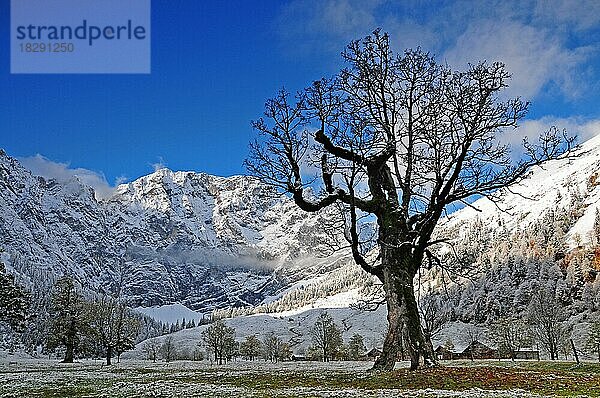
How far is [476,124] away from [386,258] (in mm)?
7123

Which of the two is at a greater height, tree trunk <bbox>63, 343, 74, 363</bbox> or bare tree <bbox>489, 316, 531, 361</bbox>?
tree trunk <bbox>63, 343, 74, 363</bbox>

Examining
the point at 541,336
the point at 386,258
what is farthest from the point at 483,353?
the point at 386,258

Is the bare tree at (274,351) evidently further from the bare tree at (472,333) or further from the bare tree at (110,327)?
the bare tree at (110,327)

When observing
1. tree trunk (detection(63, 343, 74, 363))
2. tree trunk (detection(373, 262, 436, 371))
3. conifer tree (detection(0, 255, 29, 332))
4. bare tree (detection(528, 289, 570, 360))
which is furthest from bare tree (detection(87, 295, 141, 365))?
tree trunk (detection(373, 262, 436, 371))

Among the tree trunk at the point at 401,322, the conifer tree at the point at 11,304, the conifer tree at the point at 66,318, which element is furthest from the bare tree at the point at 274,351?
the tree trunk at the point at 401,322

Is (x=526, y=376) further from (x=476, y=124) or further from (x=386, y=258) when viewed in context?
(x=476, y=124)

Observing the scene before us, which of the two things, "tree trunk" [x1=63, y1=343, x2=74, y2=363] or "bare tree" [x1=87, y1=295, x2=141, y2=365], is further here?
"bare tree" [x1=87, y1=295, x2=141, y2=365]

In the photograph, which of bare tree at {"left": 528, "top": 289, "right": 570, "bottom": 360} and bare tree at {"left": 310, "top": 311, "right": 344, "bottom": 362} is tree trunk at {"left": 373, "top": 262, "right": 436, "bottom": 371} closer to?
bare tree at {"left": 528, "top": 289, "right": 570, "bottom": 360}

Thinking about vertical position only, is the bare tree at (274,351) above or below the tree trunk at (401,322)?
below

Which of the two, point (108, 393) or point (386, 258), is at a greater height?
point (386, 258)

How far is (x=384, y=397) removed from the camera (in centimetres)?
1404

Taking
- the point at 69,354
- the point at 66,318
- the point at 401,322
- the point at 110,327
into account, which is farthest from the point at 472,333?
the point at 401,322

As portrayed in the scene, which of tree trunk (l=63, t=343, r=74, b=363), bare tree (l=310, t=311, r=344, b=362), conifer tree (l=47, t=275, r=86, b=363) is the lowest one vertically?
bare tree (l=310, t=311, r=344, b=362)

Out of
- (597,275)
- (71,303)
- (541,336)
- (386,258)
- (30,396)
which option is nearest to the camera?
(30,396)
